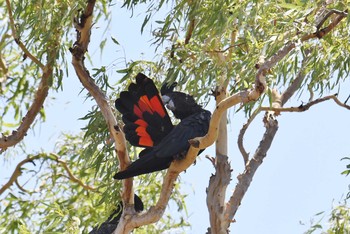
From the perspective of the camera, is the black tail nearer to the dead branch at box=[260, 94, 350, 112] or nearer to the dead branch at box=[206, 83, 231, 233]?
the dead branch at box=[206, 83, 231, 233]

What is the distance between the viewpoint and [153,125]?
4.20 meters

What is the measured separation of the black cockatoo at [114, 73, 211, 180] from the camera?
403 centimetres

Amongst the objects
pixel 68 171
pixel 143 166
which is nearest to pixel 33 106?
pixel 68 171

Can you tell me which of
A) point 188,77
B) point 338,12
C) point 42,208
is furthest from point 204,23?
point 42,208

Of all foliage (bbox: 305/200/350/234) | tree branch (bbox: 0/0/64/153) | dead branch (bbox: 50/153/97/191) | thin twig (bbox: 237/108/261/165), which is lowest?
foliage (bbox: 305/200/350/234)

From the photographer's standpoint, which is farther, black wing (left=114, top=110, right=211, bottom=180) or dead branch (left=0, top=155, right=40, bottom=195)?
dead branch (left=0, top=155, right=40, bottom=195)

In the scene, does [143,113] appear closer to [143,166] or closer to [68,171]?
[143,166]

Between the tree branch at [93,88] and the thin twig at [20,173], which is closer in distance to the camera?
the tree branch at [93,88]

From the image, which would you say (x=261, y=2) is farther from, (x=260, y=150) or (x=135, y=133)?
(x=260, y=150)

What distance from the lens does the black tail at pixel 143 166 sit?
4.00m

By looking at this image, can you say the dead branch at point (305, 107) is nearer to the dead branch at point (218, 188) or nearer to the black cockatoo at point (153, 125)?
the dead branch at point (218, 188)

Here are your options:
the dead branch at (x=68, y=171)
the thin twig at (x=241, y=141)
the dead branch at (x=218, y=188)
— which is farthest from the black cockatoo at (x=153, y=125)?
the dead branch at (x=68, y=171)

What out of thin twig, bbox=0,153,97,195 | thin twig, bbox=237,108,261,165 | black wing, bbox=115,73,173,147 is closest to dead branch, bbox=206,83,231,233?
thin twig, bbox=237,108,261,165

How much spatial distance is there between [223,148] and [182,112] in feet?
1.82
